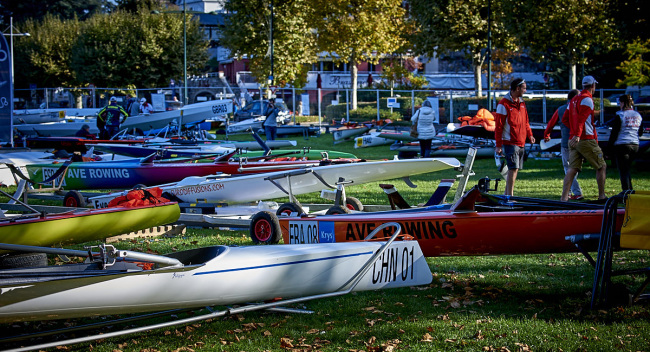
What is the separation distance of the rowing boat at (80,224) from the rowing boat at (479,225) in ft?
6.59

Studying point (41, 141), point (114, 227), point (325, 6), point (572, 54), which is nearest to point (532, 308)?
point (114, 227)

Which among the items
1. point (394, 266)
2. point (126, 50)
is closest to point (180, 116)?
point (394, 266)

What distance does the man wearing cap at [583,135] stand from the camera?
9.72 m

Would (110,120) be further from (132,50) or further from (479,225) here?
(132,50)

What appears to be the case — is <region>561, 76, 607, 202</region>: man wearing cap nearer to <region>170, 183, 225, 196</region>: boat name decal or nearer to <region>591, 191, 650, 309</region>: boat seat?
<region>591, 191, 650, 309</region>: boat seat

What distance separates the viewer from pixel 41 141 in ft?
70.2

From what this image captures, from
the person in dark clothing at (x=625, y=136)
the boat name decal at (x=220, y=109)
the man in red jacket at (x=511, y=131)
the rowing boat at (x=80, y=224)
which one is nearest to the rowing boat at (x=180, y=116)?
the boat name decal at (x=220, y=109)

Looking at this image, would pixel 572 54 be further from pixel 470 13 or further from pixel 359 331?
pixel 359 331

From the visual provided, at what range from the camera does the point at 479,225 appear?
6367 mm

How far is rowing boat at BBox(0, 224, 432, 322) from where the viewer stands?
456 cm

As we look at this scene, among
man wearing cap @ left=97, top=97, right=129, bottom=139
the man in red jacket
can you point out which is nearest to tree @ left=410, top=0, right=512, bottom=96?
man wearing cap @ left=97, top=97, right=129, bottom=139

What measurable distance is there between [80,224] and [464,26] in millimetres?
27784

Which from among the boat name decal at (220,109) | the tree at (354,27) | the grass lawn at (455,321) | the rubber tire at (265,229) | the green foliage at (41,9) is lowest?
the grass lawn at (455,321)

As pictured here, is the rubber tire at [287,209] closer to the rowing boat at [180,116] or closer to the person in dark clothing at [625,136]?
the person in dark clothing at [625,136]
